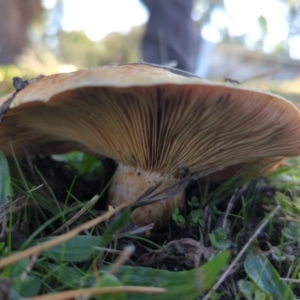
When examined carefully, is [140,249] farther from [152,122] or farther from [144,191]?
[152,122]

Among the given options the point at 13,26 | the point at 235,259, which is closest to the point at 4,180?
the point at 235,259

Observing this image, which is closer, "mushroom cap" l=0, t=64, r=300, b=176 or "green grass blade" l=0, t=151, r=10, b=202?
"mushroom cap" l=0, t=64, r=300, b=176

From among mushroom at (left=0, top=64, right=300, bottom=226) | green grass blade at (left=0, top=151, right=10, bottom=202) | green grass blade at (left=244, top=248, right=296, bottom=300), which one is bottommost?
green grass blade at (left=244, top=248, right=296, bottom=300)

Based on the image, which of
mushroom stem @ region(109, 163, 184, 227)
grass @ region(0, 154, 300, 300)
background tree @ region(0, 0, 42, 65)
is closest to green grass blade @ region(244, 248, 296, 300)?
grass @ region(0, 154, 300, 300)

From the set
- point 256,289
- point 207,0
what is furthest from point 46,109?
point 207,0

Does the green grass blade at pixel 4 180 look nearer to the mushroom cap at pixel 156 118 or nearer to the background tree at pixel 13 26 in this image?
the mushroom cap at pixel 156 118

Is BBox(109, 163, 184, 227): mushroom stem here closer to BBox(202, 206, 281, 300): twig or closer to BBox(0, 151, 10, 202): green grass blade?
BBox(202, 206, 281, 300): twig
